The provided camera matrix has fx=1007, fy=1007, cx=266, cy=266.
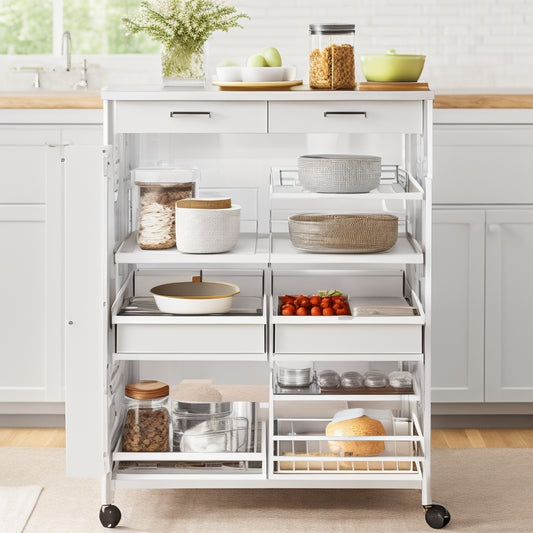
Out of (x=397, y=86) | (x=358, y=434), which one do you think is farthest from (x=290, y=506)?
(x=397, y=86)

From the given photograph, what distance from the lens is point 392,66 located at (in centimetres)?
277

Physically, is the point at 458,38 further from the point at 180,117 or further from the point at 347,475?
the point at 347,475

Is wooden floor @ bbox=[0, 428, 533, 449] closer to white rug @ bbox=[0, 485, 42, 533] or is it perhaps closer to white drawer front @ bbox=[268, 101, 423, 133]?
white rug @ bbox=[0, 485, 42, 533]

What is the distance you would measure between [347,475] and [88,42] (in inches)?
92.7

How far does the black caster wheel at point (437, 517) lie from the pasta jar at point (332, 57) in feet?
3.94

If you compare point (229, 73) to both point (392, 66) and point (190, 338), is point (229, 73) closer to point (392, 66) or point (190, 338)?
point (392, 66)

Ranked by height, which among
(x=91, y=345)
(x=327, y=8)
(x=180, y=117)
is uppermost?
(x=327, y=8)

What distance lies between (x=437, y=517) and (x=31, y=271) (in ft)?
5.57

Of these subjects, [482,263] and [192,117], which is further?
[482,263]

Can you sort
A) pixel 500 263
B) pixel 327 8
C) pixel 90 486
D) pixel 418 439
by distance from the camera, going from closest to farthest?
pixel 418 439 → pixel 90 486 → pixel 500 263 → pixel 327 8

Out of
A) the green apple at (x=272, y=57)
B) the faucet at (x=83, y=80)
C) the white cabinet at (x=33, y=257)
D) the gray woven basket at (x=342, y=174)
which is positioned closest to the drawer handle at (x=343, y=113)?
the gray woven basket at (x=342, y=174)

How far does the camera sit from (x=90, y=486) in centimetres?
315

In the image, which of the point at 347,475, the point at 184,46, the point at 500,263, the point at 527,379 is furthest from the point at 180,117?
the point at 527,379

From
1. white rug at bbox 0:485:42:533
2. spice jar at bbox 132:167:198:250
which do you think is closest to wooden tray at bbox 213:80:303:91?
spice jar at bbox 132:167:198:250
